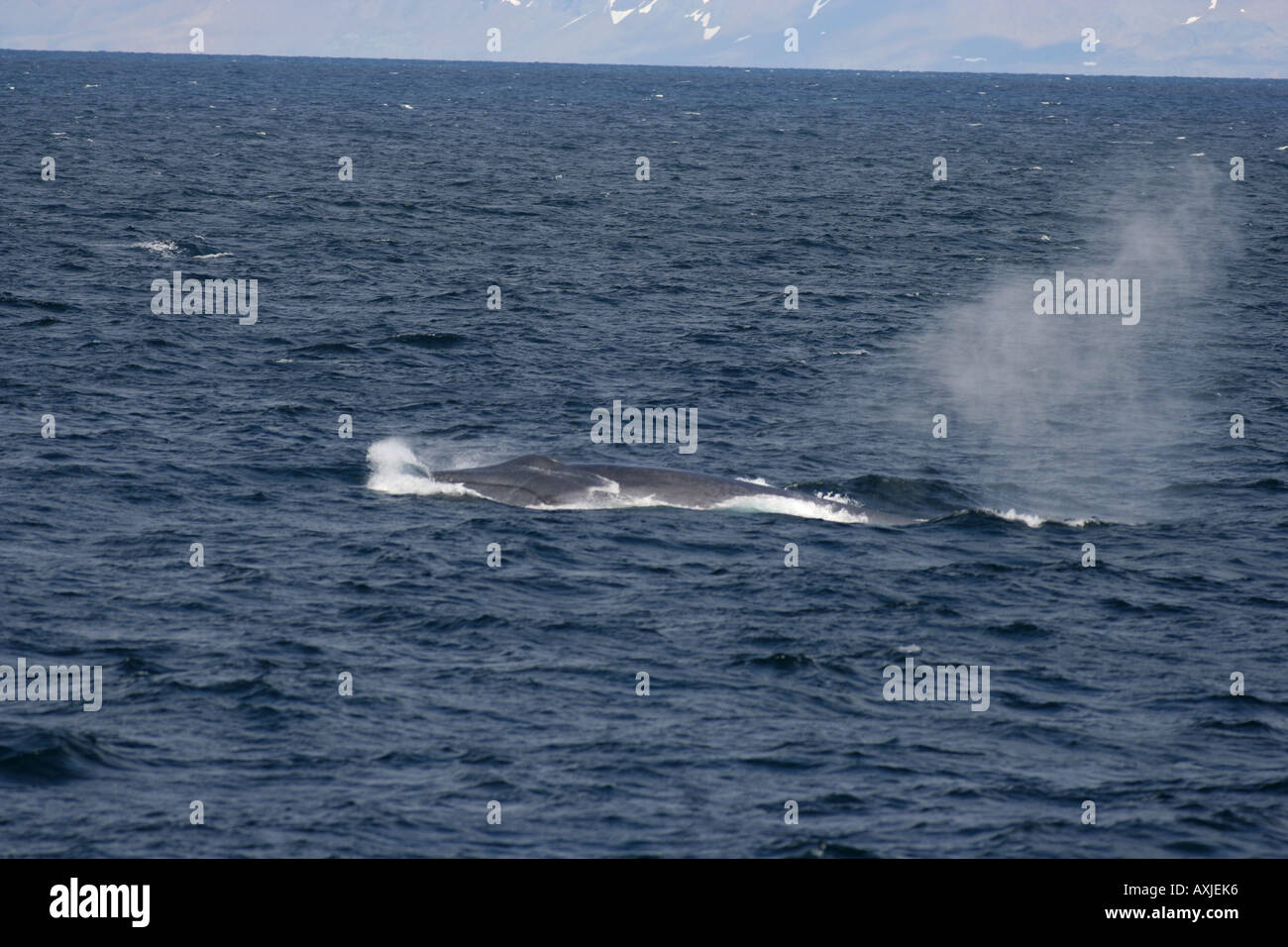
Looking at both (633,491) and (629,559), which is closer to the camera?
(629,559)

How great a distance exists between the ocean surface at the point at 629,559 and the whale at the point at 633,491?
0.55 m

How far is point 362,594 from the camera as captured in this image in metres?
33.4

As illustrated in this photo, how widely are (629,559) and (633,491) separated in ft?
14.9

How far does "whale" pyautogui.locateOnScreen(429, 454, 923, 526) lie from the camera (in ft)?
133

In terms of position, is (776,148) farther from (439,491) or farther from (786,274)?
(439,491)

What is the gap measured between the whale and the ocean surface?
55 cm

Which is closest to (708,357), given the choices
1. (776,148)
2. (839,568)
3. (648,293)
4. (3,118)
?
(648,293)

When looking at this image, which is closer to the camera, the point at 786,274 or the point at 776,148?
the point at 786,274

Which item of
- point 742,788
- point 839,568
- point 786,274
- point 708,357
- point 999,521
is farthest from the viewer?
point 786,274

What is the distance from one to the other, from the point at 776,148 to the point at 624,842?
468 ft

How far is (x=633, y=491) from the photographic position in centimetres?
4078

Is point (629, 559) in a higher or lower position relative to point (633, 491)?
lower

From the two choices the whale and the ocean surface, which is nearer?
the ocean surface
